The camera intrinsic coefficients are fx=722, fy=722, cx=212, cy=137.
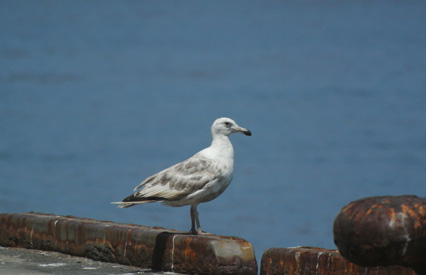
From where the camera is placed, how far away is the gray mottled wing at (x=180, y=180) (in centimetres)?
942

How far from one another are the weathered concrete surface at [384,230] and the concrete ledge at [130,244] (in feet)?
9.83

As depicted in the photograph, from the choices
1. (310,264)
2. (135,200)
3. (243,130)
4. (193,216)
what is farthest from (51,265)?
(310,264)

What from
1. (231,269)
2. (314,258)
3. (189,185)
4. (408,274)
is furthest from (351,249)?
(189,185)

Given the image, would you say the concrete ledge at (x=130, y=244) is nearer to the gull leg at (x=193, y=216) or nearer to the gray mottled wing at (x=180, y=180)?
the gull leg at (x=193, y=216)

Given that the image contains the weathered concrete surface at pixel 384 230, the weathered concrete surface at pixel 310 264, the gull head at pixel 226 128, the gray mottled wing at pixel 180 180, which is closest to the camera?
the weathered concrete surface at pixel 384 230

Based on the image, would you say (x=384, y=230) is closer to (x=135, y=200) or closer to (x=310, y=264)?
(x=310, y=264)

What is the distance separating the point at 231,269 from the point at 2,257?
11.8 feet

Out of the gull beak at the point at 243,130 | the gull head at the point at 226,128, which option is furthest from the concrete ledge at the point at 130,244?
the gull beak at the point at 243,130

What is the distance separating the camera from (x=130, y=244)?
907 centimetres

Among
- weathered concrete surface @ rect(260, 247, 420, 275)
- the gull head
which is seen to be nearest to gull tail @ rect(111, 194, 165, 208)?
the gull head

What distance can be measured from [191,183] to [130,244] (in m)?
1.12

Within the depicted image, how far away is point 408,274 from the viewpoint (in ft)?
21.2

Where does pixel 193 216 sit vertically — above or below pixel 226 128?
below

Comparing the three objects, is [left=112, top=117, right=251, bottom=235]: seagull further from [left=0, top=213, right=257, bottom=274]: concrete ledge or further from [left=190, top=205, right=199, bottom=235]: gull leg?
[left=0, top=213, right=257, bottom=274]: concrete ledge
